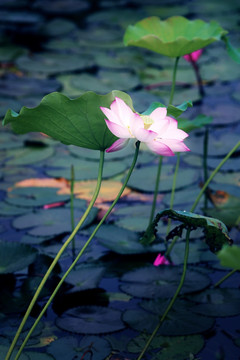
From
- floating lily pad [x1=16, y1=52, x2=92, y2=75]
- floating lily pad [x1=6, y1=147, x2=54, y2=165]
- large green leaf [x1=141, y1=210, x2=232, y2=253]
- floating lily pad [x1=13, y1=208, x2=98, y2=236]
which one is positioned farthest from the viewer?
floating lily pad [x1=16, y1=52, x2=92, y2=75]

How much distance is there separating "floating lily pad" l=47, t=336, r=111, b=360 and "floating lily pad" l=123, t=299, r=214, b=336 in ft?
0.26

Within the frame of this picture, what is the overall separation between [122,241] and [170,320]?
0.89ft

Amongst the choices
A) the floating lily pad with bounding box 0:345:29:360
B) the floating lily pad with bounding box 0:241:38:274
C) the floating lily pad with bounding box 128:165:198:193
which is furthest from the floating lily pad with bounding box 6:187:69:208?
the floating lily pad with bounding box 0:345:29:360

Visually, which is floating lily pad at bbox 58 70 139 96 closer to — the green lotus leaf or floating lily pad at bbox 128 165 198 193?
floating lily pad at bbox 128 165 198 193

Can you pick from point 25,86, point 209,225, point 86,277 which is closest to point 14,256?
point 86,277

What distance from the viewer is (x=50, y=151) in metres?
1.86

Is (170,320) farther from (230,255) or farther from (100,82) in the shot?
(100,82)

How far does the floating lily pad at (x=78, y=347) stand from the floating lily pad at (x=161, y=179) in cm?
65

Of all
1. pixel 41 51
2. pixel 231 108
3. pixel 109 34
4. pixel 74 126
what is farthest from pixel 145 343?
pixel 109 34

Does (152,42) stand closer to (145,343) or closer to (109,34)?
(145,343)

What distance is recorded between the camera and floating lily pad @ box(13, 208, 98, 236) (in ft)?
4.54

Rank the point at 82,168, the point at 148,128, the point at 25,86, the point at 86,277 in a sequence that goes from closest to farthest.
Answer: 1. the point at 148,128
2. the point at 86,277
3. the point at 82,168
4. the point at 25,86

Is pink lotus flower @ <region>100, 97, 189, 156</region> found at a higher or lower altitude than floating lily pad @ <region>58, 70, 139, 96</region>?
lower

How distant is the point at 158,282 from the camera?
3.92 ft
